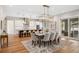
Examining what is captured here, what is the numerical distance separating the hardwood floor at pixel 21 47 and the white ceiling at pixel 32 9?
1.87 feet

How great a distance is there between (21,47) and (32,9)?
93cm

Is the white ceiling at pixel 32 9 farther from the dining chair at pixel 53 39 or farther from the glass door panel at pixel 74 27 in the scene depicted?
the dining chair at pixel 53 39

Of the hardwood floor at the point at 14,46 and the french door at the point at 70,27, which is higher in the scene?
the french door at the point at 70,27

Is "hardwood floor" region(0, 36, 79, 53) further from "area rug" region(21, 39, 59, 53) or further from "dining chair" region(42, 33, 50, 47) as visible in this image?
"dining chair" region(42, 33, 50, 47)

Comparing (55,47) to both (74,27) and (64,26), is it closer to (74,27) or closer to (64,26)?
(64,26)

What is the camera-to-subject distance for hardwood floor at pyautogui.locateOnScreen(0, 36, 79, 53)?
2432 mm

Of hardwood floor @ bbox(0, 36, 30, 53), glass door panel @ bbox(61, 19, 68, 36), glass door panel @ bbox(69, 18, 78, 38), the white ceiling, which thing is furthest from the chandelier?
hardwood floor @ bbox(0, 36, 30, 53)

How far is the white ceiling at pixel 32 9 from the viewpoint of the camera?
95.5 inches

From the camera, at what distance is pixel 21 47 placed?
2.46m

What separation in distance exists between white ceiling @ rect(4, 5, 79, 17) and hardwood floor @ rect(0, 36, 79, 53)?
1.87 feet

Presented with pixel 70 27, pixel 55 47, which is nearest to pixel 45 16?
pixel 70 27

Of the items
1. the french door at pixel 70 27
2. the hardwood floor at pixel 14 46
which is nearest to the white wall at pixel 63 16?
the french door at pixel 70 27
